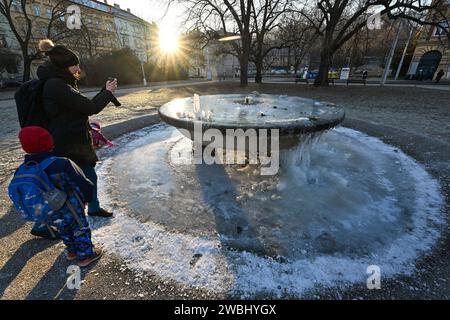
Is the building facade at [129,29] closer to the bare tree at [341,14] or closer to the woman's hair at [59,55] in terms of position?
the bare tree at [341,14]

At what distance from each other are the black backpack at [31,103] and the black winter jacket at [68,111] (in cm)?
7

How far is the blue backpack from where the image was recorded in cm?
172

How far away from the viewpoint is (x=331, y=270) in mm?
2158

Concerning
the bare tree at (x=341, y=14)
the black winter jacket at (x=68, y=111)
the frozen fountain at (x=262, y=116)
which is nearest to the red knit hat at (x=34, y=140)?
the black winter jacket at (x=68, y=111)

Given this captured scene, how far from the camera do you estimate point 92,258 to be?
2213 mm

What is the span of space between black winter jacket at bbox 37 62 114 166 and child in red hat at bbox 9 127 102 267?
47 centimetres

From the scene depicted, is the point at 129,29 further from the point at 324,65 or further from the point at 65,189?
the point at 65,189

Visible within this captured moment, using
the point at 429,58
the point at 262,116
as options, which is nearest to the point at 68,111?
the point at 262,116

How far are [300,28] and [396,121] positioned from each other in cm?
1514

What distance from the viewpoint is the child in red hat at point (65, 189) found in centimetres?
173

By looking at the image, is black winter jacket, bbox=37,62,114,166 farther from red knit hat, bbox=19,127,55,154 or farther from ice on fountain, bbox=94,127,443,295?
ice on fountain, bbox=94,127,443,295

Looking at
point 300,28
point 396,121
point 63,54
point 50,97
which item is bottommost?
point 396,121
